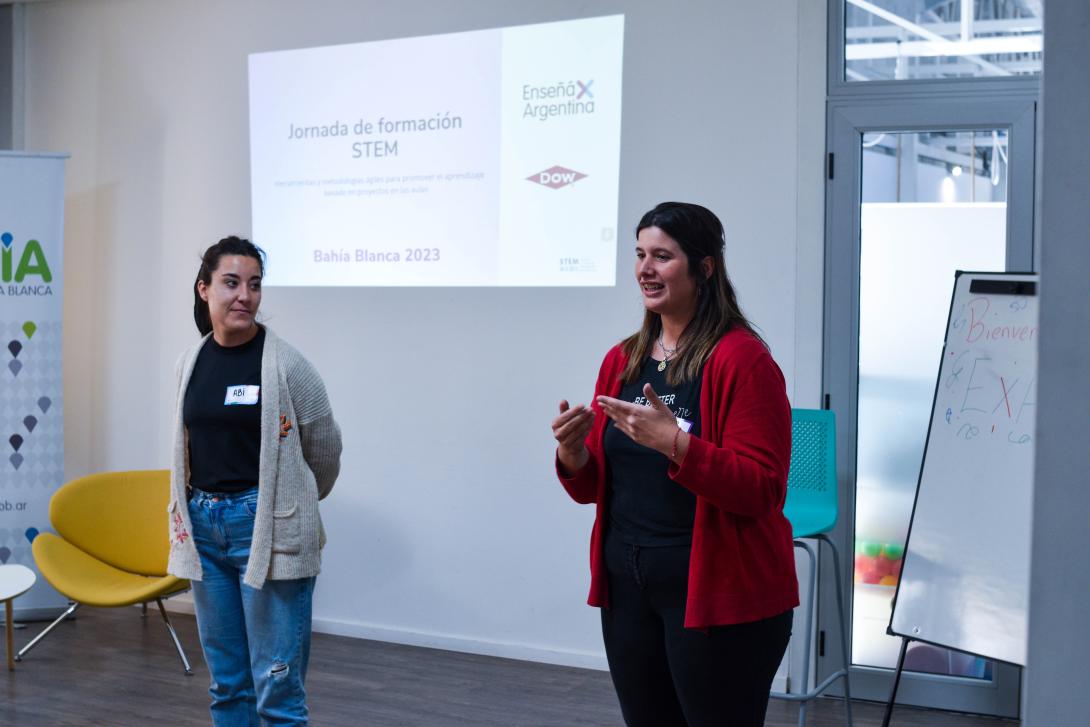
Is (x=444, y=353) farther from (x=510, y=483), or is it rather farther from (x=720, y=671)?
(x=720, y=671)

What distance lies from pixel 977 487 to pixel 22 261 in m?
4.43

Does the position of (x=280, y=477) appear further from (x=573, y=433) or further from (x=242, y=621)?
(x=573, y=433)

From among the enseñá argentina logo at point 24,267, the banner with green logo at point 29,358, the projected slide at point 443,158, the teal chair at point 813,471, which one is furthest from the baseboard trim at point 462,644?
the enseñá argentina logo at point 24,267

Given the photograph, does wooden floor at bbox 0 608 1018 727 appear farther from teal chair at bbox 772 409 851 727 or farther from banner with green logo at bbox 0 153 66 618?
teal chair at bbox 772 409 851 727

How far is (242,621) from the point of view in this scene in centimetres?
275

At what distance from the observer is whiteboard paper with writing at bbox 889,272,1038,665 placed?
10.7 ft

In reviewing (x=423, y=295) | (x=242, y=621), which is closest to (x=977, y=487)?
(x=242, y=621)

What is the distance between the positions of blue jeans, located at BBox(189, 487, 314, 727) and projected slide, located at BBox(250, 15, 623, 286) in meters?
2.25

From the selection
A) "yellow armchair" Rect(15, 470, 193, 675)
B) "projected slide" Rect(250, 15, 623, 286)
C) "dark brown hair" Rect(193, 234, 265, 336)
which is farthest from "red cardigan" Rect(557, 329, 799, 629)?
"yellow armchair" Rect(15, 470, 193, 675)

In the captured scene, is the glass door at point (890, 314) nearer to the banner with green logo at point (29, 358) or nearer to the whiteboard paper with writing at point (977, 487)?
the whiteboard paper with writing at point (977, 487)

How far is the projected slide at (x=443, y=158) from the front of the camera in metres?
4.55

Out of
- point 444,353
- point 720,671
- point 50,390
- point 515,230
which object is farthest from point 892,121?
point 50,390

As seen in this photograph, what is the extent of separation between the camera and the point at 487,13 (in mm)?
4734

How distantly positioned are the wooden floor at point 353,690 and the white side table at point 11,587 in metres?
Answer: 0.10
